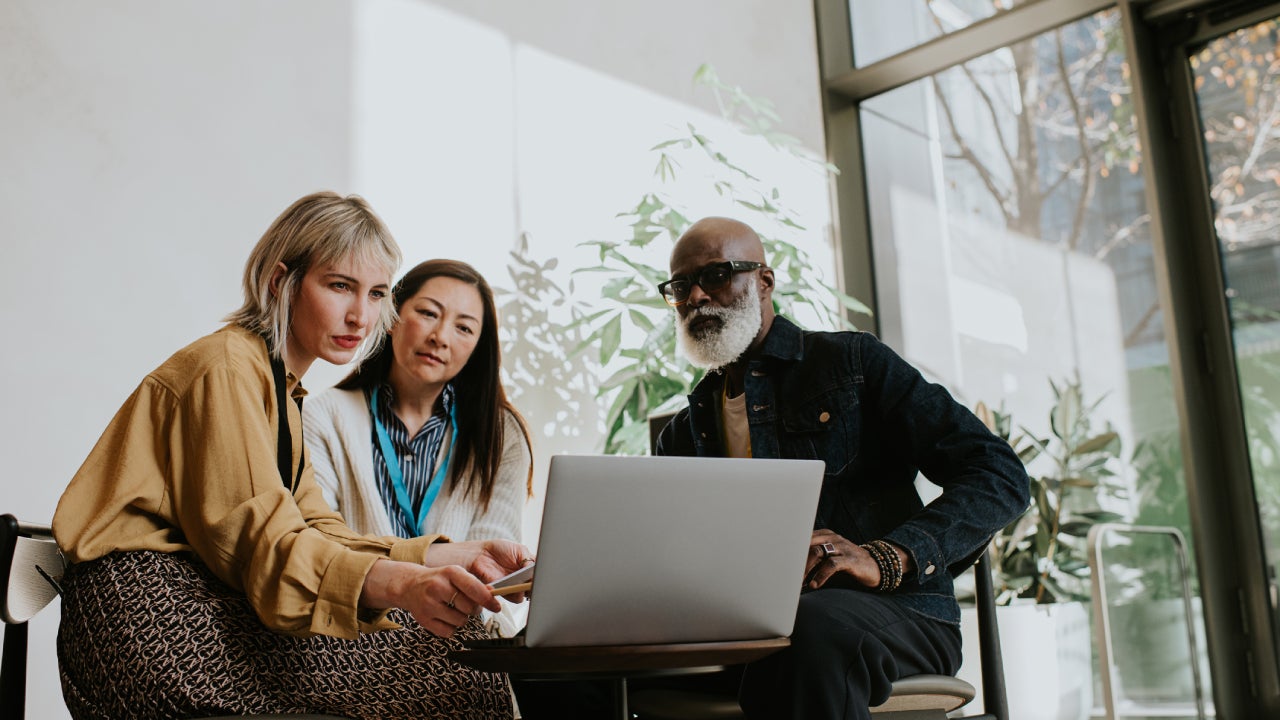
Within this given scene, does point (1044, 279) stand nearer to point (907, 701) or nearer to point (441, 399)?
point (441, 399)

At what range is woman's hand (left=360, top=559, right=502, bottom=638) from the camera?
1104 millimetres

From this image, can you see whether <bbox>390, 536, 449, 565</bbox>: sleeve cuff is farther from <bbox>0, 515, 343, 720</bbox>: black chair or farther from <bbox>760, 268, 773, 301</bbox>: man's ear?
<bbox>760, 268, 773, 301</bbox>: man's ear

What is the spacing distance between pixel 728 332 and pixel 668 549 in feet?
3.41

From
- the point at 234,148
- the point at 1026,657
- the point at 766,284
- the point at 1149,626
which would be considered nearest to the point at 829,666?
the point at 766,284

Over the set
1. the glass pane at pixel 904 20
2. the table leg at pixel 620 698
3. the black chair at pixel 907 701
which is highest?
the glass pane at pixel 904 20

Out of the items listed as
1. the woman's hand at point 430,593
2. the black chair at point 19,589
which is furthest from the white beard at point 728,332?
the black chair at point 19,589

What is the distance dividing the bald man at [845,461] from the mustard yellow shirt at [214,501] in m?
0.59

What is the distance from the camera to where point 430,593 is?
113 centimetres

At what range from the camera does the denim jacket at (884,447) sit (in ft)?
5.47

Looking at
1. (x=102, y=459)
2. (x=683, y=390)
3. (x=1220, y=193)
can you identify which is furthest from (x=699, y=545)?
(x=1220, y=193)

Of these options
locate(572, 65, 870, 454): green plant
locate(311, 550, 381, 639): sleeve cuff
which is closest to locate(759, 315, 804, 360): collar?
locate(572, 65, 870, 454): green plant

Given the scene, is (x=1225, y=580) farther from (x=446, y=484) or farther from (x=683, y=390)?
(x=446, y=484)

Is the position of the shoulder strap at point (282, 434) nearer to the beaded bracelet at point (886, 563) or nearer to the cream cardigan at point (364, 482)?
the cream cardigan at point (364, 482)

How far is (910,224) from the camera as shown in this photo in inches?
163
